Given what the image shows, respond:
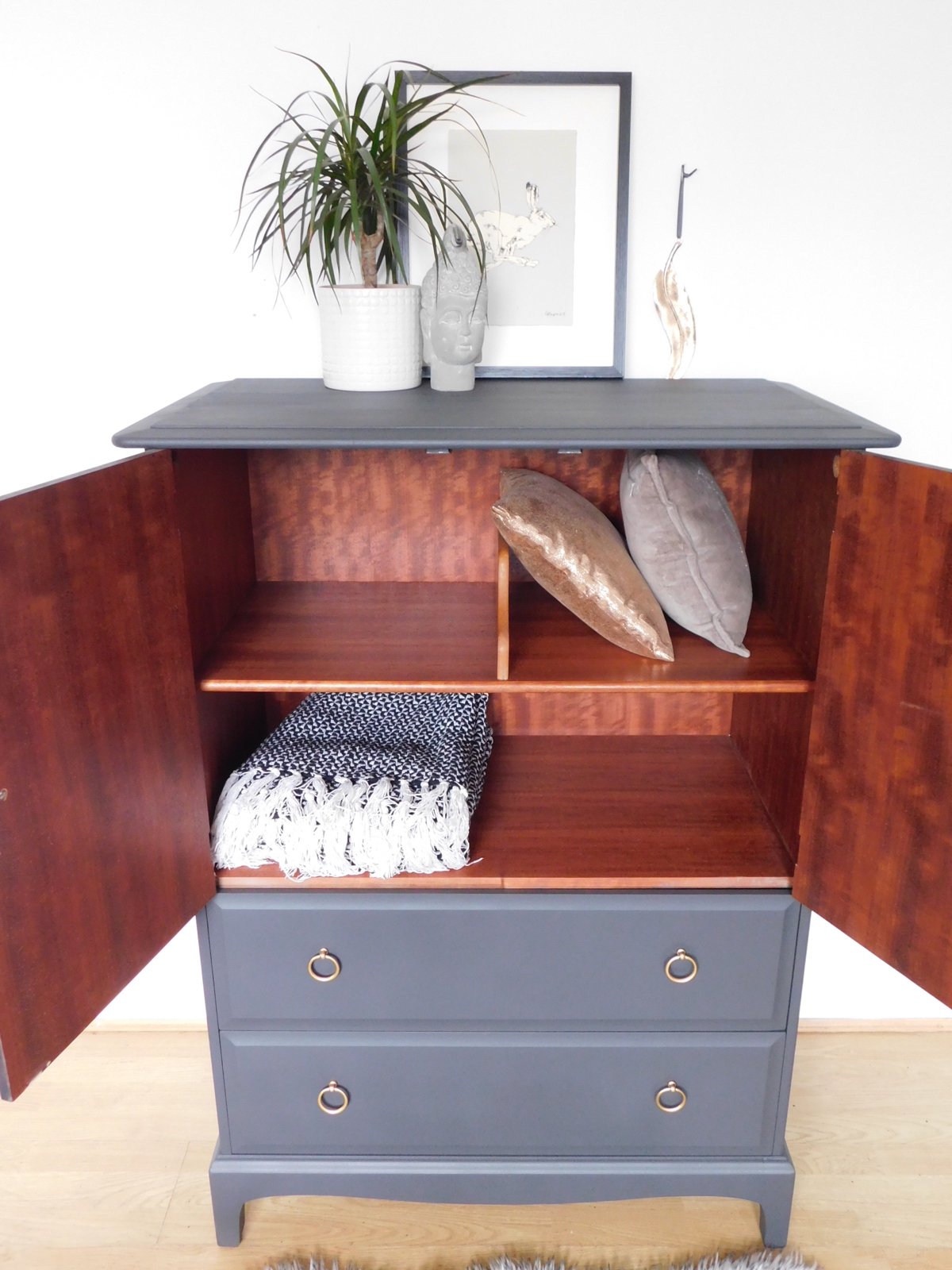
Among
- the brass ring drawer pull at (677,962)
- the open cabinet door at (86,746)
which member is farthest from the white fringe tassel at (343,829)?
the brass ring drawer pull at (677,962)

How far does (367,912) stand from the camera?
1.37 m

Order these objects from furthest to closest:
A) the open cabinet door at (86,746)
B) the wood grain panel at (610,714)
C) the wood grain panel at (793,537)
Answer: the wood grain panel at (610,714)
the wood grain panel at (793,537)
the open cabinet door at (86,746)

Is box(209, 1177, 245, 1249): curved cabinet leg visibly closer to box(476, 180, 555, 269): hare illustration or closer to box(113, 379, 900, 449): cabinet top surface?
box(113, 379, 900, 449): cabinet top surface

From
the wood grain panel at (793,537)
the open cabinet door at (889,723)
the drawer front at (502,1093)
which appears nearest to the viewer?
the open cabinet door at (889,723)

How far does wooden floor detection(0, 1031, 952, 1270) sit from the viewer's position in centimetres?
153

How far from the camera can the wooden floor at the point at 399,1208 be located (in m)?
1.53

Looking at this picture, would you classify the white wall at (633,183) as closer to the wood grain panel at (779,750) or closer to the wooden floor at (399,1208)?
the wood grain panel at (779,750)

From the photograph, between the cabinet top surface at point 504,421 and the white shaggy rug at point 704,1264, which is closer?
the cabinet top surface at point 504,421

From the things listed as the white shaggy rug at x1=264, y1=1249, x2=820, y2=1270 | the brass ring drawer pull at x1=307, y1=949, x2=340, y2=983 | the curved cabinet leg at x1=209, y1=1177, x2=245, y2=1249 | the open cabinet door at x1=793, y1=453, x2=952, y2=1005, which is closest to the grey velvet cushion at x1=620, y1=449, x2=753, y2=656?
the open cabinet door at x1=793, y1=453, x2=952, y2=1005

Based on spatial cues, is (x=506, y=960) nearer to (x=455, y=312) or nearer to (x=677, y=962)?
(x=677, y=962)

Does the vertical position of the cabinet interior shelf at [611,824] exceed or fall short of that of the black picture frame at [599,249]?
it falls short

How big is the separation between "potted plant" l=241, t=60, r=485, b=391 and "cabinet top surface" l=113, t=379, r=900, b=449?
0.26ft

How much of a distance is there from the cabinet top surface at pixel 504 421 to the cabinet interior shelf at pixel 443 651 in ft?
0.99

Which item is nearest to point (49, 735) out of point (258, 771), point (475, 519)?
point (258, 771)
